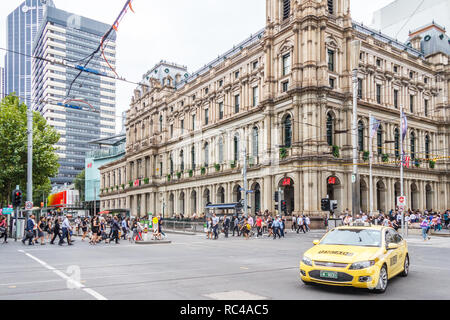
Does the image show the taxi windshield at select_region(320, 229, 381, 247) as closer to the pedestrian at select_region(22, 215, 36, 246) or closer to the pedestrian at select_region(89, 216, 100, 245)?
the pedestrian at select_region(89, 216, 100, 245)

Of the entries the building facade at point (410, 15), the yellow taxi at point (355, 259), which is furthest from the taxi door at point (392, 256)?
the building facade at point (410, 15)

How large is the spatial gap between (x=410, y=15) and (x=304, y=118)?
126 ft

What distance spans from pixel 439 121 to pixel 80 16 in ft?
379

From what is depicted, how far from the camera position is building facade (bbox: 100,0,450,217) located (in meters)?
43.2

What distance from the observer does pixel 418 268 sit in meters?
14.1

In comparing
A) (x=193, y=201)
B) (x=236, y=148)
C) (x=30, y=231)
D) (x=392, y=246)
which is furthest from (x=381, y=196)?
(x=392, y=246)

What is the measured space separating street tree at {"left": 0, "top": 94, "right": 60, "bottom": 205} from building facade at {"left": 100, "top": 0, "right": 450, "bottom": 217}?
765 inches

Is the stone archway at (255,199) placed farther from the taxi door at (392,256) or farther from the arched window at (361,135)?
the taxi door at (392,256)

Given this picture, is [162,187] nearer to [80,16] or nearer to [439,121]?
[439,121]

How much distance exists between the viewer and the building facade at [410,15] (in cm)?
6719

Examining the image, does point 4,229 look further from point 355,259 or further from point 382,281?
point 382,281

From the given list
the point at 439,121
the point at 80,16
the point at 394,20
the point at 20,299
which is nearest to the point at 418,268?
the point at 20,299

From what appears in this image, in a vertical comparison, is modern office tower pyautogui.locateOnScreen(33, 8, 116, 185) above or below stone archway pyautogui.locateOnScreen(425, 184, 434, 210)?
above

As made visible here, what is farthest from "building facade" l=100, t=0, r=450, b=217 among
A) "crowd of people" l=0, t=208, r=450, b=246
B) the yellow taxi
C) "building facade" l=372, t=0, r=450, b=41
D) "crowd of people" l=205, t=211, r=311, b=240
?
the yellow taxi
